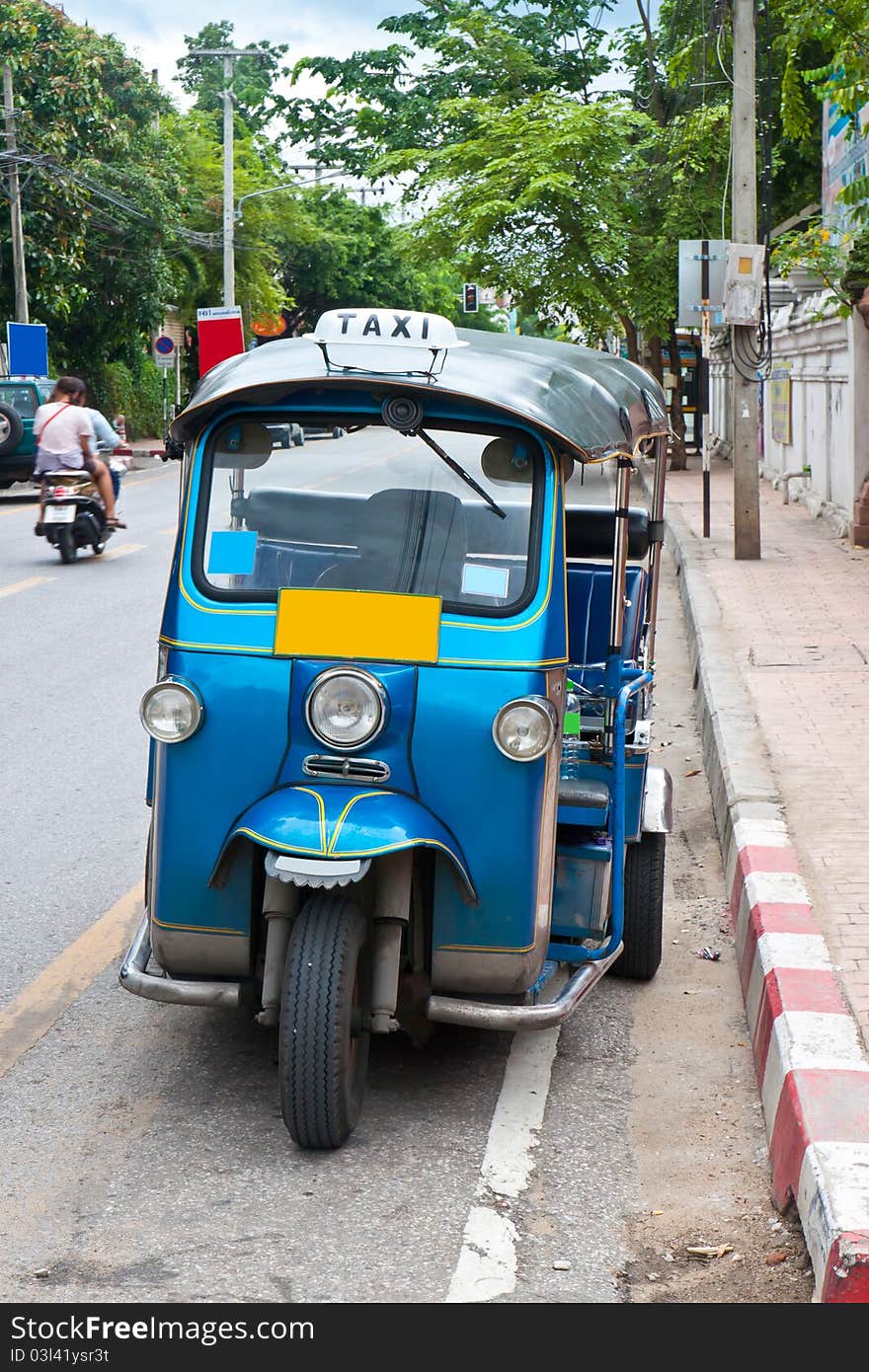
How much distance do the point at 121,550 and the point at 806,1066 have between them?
14387mm

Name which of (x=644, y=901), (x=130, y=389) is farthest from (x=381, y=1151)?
(x=130, y=389)

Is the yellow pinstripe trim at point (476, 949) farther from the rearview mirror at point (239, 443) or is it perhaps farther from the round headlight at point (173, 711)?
the rearview mirror at point (239, 443)

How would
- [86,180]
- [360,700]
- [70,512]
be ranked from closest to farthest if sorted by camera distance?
[360,700]
[70,512]
[86,180]

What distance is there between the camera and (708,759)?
9062mm

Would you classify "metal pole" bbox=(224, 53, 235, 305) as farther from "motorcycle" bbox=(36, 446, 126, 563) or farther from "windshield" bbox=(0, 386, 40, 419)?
"motorcycle" bbox=(36, 446, 126, 563)

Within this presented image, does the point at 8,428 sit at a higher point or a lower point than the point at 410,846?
higher

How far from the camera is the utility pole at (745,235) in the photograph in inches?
650

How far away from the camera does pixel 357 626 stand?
4.62 metres

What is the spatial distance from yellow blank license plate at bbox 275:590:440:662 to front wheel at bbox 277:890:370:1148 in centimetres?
67

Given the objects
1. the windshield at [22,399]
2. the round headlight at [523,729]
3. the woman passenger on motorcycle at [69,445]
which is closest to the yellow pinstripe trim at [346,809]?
the round headlight at [523,729]

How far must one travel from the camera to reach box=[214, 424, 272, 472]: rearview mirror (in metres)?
4.90

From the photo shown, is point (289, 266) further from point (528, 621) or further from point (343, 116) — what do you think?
point (528, 621)

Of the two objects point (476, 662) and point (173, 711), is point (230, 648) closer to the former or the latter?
point (173, 711)

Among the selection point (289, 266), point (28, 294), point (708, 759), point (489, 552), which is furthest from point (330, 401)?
point (289, 266)
